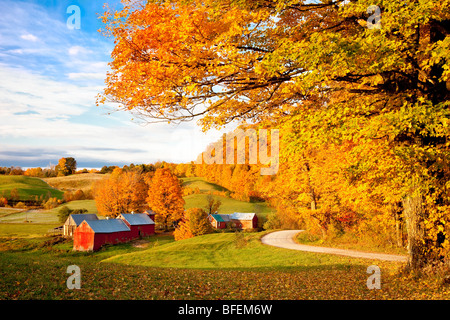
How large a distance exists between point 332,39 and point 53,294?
956 cm

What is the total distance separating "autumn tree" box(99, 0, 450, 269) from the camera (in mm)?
8188

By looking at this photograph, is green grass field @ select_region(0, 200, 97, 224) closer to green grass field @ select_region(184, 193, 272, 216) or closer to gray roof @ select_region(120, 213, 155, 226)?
gray roof @ select_region(120, 213, 155, 226)

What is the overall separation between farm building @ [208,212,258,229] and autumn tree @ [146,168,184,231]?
883 centimetres

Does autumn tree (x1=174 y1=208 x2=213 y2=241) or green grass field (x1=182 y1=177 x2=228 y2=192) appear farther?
green grass field (x1=182 y1=177 x2=228 y2=192)

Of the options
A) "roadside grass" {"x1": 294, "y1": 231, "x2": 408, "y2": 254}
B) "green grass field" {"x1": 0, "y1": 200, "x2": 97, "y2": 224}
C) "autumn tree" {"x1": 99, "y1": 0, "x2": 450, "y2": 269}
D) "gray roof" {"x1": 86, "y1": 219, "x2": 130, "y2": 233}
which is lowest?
"green grass field" {"x1": 0, "y1": 200, "x2": 97, "y2": 224}

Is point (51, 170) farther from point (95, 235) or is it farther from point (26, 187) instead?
point (95, 235)

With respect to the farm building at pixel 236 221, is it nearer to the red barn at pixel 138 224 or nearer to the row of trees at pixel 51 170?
the red barn at pixel 138 224

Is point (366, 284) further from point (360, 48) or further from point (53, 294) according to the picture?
point (53, 294)

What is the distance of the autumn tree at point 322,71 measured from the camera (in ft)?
26.9

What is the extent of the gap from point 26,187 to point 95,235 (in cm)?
7165

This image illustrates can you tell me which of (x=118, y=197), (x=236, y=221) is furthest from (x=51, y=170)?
(x=236, y=221)

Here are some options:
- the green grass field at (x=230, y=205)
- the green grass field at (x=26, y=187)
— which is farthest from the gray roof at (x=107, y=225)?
the green grass field at (x=26, y=187)

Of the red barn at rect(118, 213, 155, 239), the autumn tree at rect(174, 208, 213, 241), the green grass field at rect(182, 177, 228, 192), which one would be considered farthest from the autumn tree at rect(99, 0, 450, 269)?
the green grass field at rect(182, 177, 228, 192)

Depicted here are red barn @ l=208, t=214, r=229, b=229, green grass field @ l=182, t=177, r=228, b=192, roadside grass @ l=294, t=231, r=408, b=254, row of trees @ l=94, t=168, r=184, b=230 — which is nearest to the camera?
roadside grass @ l=294, t=231, r=408, b=254
